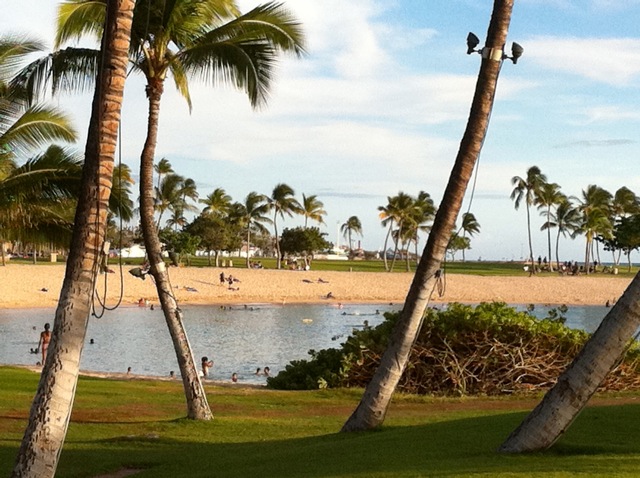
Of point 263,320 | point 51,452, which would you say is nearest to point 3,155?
point 51,452

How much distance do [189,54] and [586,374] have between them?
9352 mm

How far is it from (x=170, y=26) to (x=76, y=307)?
747cm

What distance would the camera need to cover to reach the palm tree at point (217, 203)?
108 meters

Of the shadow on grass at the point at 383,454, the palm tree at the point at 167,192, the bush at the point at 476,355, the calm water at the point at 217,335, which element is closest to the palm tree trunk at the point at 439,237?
the shadow on grass at the point at 383,454

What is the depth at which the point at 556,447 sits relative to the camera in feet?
27.0

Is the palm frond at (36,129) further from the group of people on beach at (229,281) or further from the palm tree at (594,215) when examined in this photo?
the palm tree at (594,215)

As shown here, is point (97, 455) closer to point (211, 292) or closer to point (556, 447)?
point (556, 447)

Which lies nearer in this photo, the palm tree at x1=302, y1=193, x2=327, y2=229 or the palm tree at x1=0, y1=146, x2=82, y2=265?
the palm tree at x1=0, y1=146, x2=82, y2=265

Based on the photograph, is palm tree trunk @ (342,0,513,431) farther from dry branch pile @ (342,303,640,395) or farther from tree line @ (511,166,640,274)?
tree line @ (511,166,640,274)

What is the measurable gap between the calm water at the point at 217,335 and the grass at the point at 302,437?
34.4 ft

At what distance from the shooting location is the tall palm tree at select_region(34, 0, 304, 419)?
14.6m

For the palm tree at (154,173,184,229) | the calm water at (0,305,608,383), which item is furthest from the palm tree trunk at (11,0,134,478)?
the palm tree at (154,173,184,229)

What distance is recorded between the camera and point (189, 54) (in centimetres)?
1506

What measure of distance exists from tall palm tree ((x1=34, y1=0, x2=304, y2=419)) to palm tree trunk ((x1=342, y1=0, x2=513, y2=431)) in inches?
152
